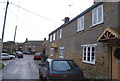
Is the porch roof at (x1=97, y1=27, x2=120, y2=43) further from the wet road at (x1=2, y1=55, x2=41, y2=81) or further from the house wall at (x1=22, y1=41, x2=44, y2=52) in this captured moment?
the house wall at (x1=22, y1=41, x2=44, y2=52)

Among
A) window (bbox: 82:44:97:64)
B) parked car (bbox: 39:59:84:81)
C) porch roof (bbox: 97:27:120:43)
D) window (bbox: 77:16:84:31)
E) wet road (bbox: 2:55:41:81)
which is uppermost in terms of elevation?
window (bbox: 77:16:84:31)

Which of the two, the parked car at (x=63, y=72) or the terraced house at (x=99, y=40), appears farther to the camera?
the terraced house at (x=99, y=40)

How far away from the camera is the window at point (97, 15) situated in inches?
437

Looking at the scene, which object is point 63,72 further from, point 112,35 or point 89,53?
point 89,53

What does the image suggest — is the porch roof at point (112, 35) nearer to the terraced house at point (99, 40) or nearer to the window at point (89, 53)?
the terraced house at point (99, 40)

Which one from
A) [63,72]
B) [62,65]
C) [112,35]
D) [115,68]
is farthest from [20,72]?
[112,35]

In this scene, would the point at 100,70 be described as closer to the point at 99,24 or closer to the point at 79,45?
the point at 99,24

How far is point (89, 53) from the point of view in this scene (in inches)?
499

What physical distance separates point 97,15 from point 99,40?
259cm

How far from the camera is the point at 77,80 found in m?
7.97

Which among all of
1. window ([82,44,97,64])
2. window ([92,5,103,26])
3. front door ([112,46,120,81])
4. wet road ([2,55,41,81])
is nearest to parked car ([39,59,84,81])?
front door ([112,46,120,81])

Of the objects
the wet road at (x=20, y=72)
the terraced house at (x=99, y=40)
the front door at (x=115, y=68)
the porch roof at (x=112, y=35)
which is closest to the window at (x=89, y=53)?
the terraced house at (x=99, y=40)

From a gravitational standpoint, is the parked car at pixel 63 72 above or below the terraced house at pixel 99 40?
below

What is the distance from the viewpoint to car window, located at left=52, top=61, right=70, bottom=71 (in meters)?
8.16
